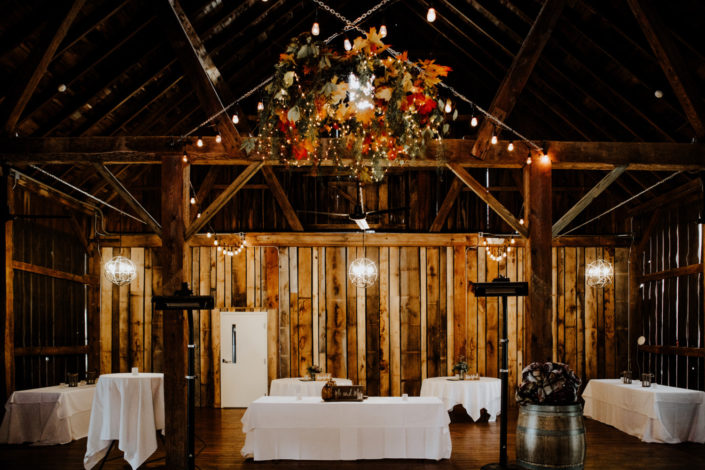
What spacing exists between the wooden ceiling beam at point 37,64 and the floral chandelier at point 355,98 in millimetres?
4162

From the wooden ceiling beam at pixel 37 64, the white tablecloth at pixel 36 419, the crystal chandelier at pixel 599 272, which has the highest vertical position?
A: the wooden ceiling beam at pixel 37 64

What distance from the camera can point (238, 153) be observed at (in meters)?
7.27

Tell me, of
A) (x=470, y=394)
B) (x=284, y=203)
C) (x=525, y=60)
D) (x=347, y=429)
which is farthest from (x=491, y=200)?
(x=284, y=203)

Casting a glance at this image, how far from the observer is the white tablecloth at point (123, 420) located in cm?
640

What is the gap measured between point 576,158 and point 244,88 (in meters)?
Answer: 5.59

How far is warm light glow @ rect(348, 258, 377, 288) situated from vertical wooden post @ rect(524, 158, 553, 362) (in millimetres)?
4153

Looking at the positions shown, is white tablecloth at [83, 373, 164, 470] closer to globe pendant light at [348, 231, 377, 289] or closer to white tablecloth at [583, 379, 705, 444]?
globe pendant light at [348, 231, 377, 289]

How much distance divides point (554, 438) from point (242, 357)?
767cm

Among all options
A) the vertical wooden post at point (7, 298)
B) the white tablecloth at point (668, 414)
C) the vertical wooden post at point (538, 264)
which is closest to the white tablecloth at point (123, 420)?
the vertical wooden post at point (7, 298)

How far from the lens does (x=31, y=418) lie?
25.6ft

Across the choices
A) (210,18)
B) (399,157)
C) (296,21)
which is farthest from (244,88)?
(399,157)

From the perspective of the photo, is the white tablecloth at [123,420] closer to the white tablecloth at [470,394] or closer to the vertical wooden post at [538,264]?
the vertical wooden post at [538,264]

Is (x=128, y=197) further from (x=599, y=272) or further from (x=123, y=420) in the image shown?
(x=599, y=272)

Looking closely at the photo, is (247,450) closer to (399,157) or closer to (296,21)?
(399,157)
